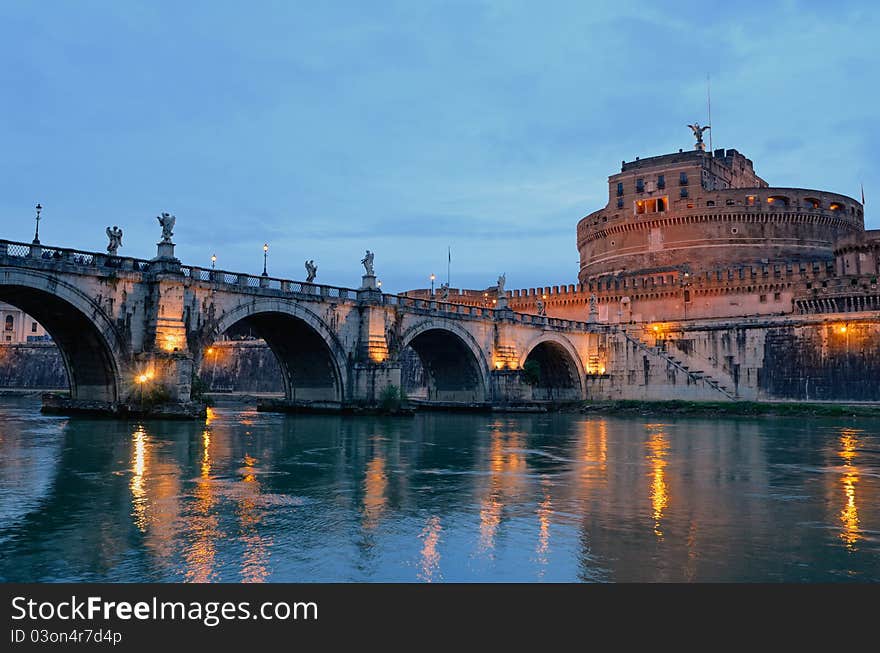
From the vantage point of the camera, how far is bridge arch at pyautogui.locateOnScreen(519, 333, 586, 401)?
208 feet

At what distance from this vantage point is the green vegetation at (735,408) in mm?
48344

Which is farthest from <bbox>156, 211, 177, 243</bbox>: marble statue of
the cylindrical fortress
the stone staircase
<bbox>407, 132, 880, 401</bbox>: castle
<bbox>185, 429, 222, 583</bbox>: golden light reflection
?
the cylindrical fortress

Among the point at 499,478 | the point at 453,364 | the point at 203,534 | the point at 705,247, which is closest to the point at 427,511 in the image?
the point at 203,534

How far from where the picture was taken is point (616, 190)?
287ft

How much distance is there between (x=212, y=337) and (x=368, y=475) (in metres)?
21.6

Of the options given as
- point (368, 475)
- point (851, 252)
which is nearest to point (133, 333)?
point (368, 475)

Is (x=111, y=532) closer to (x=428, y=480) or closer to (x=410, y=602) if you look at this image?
(x=410, y=602)

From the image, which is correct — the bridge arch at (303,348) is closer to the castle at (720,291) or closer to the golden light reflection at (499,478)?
the golden light reflection at (499,478)

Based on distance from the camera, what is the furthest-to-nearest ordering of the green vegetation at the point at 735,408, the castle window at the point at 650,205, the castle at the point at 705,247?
the castle window at the point at 650,205 → the castle at the point at 705,247 → the green vegetation at the point at 735,408

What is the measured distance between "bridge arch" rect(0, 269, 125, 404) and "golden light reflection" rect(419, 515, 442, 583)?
25.9m

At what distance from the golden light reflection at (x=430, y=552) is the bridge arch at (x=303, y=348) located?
29.2m

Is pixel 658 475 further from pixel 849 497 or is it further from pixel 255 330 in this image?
pixel 255 330

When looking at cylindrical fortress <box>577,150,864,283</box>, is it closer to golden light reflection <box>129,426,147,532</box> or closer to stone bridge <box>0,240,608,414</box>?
stone bridge <box>0,240,608,414</box>

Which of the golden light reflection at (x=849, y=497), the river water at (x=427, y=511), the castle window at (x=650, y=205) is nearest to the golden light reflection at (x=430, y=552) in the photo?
the river water at (x=427, y=511)
